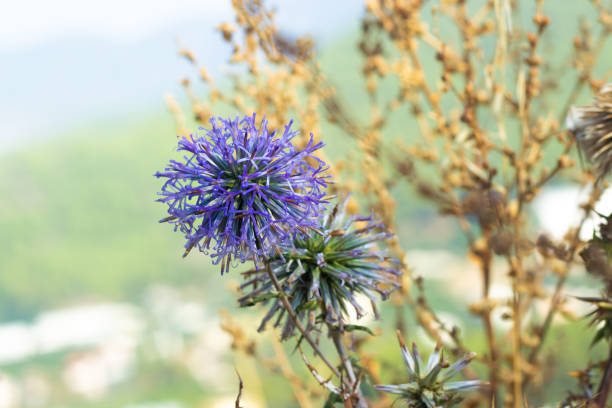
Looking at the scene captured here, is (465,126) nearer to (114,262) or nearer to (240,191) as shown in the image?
(240,191)

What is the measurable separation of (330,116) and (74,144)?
1239 inches

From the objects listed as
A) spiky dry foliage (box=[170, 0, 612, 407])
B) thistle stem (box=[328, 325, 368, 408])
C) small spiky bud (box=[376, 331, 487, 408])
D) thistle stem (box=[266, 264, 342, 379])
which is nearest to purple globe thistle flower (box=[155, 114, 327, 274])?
thistle stem (box=[266, 264, 342, 379])

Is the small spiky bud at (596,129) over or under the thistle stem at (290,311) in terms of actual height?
over

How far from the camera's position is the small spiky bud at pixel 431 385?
1174 millimetres

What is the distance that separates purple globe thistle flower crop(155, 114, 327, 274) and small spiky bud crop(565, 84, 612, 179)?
2.39 feet

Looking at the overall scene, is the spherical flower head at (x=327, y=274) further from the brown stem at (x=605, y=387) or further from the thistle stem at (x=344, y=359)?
the brown stem at (x=605, y=387)

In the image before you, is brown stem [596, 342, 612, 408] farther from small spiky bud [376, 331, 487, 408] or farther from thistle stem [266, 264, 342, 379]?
thistle stem [266, 264, 342, 379]

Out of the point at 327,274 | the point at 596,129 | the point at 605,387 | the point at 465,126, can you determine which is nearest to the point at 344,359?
the point at 327,274

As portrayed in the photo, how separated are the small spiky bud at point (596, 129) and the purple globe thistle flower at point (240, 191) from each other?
2.39 feet

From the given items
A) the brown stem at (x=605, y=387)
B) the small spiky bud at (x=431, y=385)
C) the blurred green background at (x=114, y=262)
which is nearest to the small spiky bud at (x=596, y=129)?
the brown stem at (x=605, y=387)

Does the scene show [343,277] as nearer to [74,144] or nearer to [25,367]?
[25,367]

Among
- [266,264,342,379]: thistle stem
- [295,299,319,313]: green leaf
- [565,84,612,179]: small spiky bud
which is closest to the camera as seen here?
[266,264,342,379]: thistle stem

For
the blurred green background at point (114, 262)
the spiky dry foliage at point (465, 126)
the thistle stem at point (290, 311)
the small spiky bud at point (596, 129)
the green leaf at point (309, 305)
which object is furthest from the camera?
the blurred green background at point (114, 262)

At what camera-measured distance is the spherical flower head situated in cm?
132
